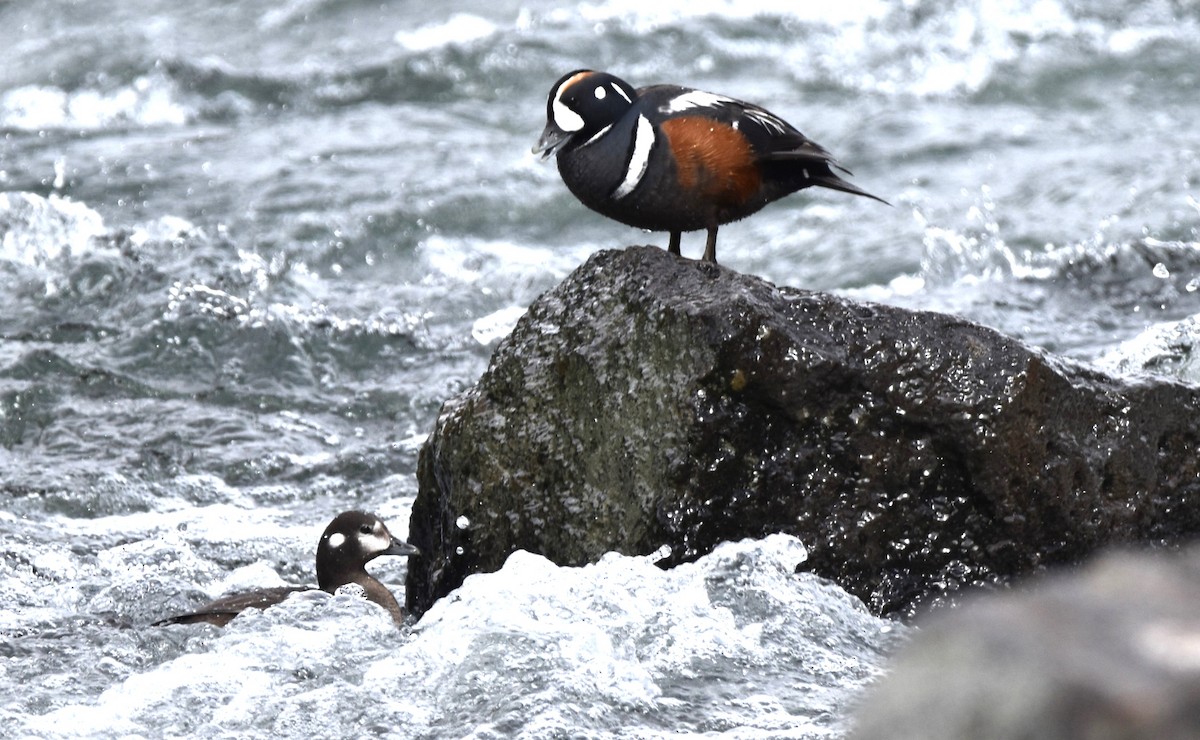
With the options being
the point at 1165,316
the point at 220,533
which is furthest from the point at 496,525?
the point at 1165,316

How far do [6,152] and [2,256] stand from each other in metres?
2.14

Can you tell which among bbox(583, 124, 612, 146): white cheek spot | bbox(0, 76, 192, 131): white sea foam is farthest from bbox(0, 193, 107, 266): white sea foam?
bbox(583, 124, 612, 146): white cheek spot

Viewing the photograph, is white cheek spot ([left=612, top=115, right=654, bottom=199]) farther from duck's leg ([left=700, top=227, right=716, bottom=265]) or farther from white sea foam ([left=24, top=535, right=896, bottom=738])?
white sea foam ([left=24, top=535, right=896, bottom=738])

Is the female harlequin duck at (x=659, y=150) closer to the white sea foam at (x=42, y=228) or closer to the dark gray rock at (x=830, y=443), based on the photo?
the dark gray rock at (x=830, y=443)

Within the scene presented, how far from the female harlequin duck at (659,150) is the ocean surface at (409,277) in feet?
3.32

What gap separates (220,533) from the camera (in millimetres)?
5805

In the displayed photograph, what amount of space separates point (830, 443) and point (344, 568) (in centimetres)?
169

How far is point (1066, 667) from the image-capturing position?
154cm

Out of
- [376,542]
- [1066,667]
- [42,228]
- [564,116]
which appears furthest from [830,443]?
[42,228]

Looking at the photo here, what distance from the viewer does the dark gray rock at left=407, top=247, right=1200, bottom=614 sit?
13.9 ft

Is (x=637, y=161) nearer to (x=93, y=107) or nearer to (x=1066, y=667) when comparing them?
(x=1066, y=667)

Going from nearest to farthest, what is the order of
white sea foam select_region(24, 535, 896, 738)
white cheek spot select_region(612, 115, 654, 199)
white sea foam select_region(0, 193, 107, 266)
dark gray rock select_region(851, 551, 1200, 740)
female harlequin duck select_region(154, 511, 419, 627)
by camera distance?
dark gray rock select_region(851, 551, 1200, 740) → white sea foam select_region(24, 535, 896, 738) → white cheek spot select_region(612, 115, 654, 199) → female harlequin duck select_region(154, 511, 419, 627) → white sea foam select_region(0, 193, 107, 266)

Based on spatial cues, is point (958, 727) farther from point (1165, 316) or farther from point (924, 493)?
point (1165, 316)

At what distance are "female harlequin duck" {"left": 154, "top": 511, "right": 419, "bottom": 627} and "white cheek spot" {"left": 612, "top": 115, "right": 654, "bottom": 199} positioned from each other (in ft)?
4.49
